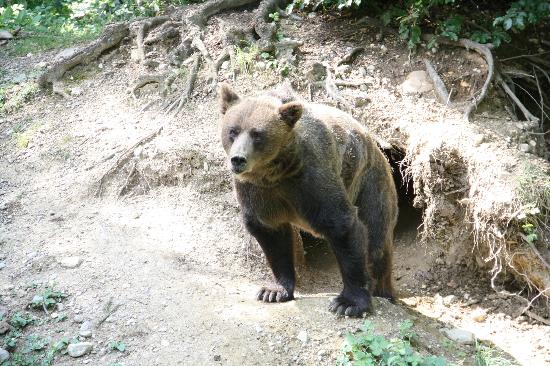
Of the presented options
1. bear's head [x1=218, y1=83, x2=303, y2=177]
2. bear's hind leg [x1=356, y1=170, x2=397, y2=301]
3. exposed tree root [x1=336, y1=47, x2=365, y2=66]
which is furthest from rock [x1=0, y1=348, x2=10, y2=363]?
exposed tree root [x1=336, y1=47, x2=365, y2=66]

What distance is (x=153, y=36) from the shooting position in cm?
1001

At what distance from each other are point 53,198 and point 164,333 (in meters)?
3.05

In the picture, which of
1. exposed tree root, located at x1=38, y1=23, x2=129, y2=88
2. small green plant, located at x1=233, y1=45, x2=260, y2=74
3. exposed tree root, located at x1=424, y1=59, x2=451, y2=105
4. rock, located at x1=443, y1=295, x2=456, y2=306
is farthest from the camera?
exposed tree root, located at x1=38, y1=23, x2=129, y2=88

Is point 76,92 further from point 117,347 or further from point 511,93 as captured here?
point 511,93

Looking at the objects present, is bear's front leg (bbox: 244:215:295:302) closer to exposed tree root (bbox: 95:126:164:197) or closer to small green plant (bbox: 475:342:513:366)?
small green plant (bbox: 475:342:513:366)

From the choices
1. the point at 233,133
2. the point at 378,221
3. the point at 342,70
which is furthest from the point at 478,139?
the point at 233,133

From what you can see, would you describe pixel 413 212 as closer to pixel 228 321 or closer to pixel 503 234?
pixel 503 234

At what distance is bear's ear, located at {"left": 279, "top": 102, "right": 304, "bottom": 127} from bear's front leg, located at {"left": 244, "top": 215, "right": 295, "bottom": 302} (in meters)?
1.18

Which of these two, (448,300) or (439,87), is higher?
(439,87)

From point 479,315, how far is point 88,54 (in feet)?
22.4

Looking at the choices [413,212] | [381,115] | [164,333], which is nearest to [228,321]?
[164,333]

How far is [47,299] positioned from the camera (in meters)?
6.15

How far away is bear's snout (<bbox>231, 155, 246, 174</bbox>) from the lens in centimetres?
545

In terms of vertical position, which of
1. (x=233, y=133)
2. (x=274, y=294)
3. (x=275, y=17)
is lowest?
(x=274, y=294)
